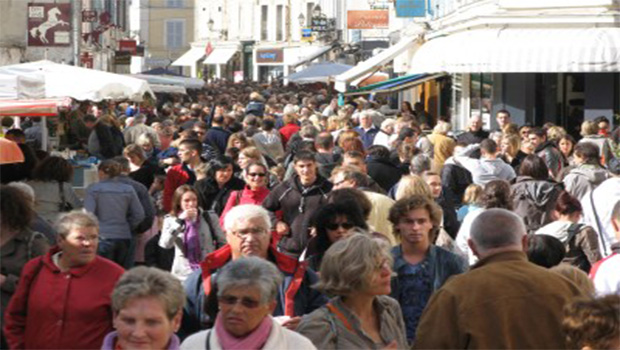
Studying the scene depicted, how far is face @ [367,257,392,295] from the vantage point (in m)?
6.31

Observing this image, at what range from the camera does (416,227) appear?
7.80 metres

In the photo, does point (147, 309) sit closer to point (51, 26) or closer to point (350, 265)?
point (350, 265)

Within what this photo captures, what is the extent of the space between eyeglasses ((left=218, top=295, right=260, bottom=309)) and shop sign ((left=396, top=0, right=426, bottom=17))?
2973 cm

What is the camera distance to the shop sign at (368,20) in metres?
45.2

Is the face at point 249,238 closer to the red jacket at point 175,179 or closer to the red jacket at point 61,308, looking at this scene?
the red jacket at point 61,308

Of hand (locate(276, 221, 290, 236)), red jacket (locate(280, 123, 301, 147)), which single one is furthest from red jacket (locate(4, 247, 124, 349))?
red jacket (locate(280, 123, 301, 147))

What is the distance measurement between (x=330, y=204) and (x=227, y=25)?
298ft

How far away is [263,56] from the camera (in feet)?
300

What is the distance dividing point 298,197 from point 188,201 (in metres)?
0.93

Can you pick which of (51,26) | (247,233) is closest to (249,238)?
(247,233)

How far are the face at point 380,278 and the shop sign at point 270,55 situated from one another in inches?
3316

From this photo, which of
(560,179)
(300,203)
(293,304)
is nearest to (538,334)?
(293,304)

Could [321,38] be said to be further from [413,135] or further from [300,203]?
[300,203]

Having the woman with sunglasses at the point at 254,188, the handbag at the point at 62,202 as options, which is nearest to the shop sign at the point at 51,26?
the handbag at the point at 62,202
